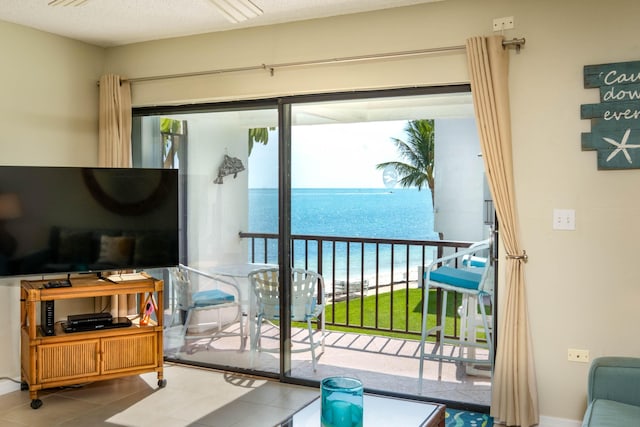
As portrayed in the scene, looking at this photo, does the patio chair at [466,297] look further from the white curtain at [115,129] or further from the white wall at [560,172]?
the white curtain at [115,129]

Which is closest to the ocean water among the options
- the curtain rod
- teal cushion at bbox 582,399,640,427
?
the curtain rod

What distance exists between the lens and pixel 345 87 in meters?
3.88

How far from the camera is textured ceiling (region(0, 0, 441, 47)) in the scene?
3.65 meters

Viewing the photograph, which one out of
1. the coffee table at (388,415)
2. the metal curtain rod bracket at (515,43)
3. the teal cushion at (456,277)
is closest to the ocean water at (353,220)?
the teal cushion at (456,277)

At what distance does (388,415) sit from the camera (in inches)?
103

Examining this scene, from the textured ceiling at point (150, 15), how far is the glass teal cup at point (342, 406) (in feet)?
7.70

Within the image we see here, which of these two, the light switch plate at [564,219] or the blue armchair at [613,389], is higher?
the light switch plate at [564,219]

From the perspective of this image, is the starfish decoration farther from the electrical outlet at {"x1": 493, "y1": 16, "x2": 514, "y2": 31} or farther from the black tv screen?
the black tv screen

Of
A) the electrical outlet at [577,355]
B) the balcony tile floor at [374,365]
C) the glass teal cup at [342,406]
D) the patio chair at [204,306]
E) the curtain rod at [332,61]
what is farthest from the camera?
the patio chair at [204,306]

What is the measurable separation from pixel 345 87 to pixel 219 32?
3.58ft

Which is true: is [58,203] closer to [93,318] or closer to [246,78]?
[93,318]

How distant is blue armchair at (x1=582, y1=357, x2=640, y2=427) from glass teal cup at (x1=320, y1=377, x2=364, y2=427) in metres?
0.94

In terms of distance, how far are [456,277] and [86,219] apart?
243 cm

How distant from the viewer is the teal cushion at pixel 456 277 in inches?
144
